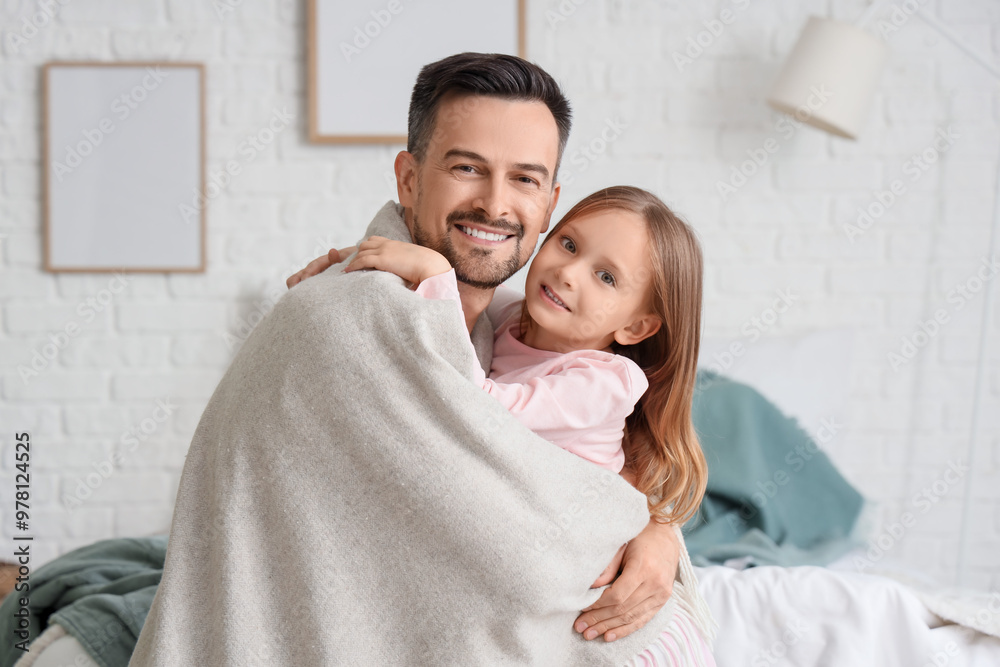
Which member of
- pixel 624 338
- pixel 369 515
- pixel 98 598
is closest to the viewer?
pixel 369 515

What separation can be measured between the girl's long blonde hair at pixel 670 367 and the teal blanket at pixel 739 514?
0.61 m

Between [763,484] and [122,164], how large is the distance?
2.28m

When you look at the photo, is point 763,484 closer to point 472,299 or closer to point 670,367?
point 670,367

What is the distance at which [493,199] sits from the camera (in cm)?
128

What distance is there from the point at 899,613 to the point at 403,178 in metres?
1.28

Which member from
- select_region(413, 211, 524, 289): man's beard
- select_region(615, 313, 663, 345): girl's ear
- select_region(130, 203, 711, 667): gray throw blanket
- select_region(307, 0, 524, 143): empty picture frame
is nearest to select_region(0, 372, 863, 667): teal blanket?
select_region(615, 313, 663, 345): girl's ear

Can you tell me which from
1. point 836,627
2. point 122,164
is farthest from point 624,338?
point 122,164

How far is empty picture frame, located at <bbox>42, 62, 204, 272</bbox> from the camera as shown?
2.70 metres

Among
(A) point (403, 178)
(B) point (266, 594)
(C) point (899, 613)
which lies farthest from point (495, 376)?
(C) point (899, 613)

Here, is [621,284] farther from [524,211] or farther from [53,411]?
[53,411]

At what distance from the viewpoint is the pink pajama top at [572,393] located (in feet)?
3.72

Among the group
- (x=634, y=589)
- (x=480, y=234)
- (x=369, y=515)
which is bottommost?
(x=634, y=589)

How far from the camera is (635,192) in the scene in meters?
1.37

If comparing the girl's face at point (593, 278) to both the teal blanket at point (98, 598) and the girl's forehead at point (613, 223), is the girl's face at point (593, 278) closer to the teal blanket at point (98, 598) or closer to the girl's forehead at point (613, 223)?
the girl's forehead at point (613, 223)
